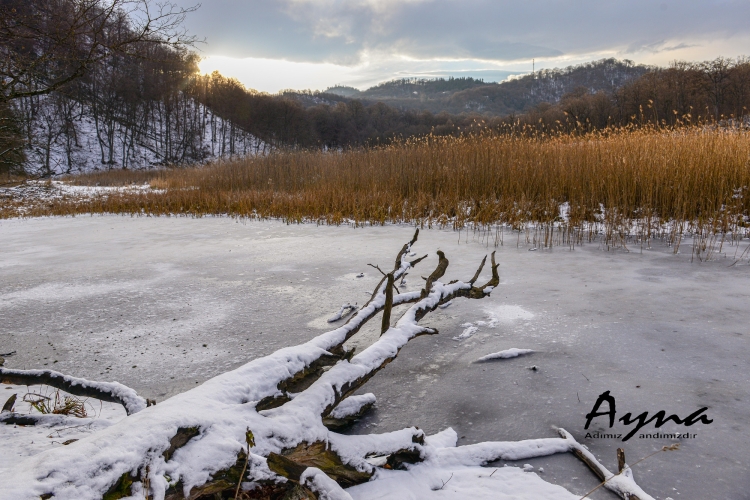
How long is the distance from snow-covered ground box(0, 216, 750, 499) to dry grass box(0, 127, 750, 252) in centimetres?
141

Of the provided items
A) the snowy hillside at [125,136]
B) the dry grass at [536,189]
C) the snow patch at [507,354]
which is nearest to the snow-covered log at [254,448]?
the snow patch at [507,354]

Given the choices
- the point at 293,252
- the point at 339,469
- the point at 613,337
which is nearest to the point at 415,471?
the point at 339,469

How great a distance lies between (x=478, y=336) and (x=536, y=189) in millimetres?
5444

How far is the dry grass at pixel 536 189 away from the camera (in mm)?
5789

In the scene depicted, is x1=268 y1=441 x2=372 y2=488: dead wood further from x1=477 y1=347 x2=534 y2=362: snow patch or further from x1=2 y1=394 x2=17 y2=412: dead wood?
x1=477 y1=347 x2=534 y2=362: snow patch

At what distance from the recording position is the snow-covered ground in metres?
1.52

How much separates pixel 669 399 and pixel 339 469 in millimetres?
1316

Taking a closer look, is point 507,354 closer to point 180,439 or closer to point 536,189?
point 180,439

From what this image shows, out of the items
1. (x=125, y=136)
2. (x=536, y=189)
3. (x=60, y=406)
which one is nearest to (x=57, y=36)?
(x=60, y=406)

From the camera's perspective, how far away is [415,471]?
1240 millimetres

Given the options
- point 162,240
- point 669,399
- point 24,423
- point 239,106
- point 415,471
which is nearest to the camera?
point 415,471

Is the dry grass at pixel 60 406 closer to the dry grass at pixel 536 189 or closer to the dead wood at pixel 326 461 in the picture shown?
the dead wood at pixel 326 461

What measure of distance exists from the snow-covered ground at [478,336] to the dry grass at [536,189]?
1413 mm

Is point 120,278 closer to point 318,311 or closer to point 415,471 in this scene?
point 318,311
